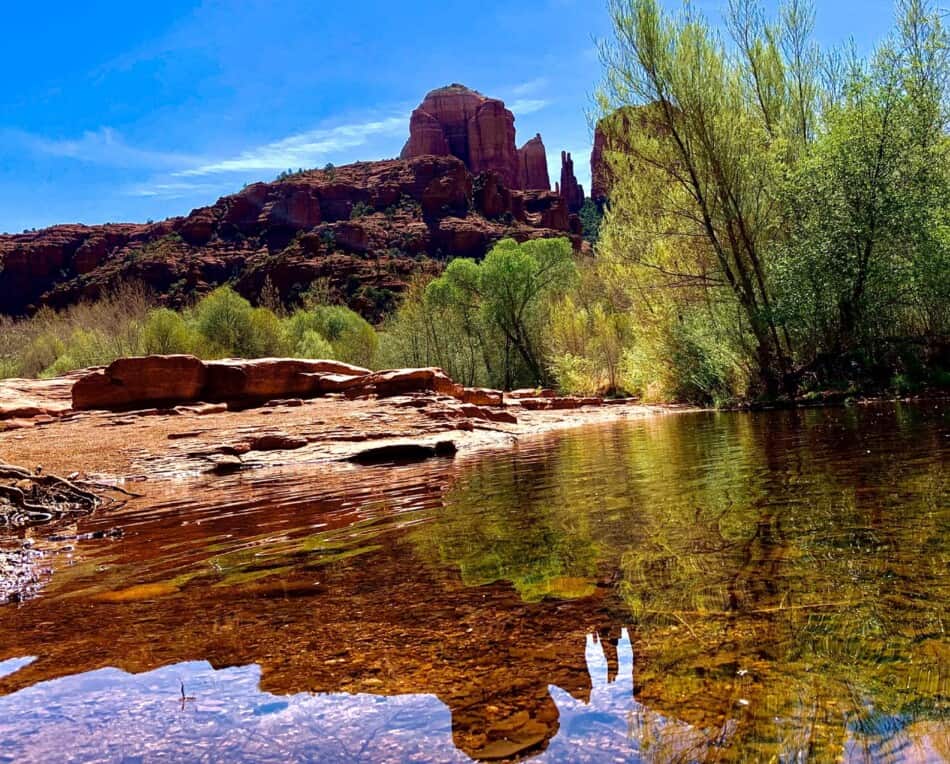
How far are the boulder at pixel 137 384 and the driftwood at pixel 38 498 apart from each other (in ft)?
30.5

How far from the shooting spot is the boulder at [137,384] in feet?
56.3

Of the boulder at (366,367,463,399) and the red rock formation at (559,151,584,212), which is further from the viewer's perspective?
the red rock formation at (559,151,584,212)

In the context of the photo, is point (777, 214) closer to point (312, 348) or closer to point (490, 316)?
point (490, 316)

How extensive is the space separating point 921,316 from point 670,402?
841 cm

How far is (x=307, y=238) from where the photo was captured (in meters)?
89.3

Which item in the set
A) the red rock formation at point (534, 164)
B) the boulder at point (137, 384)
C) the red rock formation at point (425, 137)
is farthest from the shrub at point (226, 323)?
the red rock formation at point (534, 164)

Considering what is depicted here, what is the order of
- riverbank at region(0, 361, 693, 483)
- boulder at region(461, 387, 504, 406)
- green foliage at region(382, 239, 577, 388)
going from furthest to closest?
1. green foliage at region(382, 239, 577, 388)
2. boulder at region(461, 387, 504, 406)
3. riverbank at region(0, 361, 693, 483)

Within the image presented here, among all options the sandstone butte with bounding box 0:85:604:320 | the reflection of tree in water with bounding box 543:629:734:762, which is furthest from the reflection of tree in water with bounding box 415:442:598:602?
the sandstone butte with bounding box 0:85:604:320

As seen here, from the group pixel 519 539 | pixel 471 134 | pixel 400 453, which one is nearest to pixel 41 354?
pixel 400 453

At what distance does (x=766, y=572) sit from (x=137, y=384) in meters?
17.9

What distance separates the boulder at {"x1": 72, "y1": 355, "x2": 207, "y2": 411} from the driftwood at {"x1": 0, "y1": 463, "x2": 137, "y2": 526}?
9.31 m

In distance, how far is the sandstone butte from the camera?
8375cm

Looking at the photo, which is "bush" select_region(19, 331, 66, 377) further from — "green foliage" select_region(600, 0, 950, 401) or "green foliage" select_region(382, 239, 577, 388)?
"green foliage" select_region(600, 0, 950, 401)

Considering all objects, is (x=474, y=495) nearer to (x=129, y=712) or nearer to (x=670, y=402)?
(x=129, y=712)
